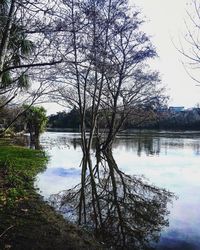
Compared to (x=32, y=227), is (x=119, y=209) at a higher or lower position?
lower

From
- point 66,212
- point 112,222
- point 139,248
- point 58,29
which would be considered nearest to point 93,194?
point 66,212

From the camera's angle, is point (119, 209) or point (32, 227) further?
point (119, 209)

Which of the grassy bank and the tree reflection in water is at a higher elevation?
the grassy bank

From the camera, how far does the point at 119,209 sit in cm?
964

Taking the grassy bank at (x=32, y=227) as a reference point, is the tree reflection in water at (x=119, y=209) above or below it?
below

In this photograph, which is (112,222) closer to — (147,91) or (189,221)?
(189,221)

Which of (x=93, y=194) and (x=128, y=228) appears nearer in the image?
(x=128, y=228)

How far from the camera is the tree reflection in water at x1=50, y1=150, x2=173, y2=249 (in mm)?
7457

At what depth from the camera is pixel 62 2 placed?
18.9ft

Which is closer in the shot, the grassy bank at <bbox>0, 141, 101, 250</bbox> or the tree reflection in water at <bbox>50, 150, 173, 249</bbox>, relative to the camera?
the grassy bank at <bbox>0, 141, 101, 250</bbox>

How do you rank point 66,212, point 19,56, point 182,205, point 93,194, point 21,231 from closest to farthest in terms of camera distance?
1. point 21,231
2. point 19,56
3. point 66,212
4. point 182,205
5. point 93,194

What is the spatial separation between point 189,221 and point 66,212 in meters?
2.98

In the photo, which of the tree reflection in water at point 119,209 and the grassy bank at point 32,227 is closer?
the grassy bank at point 32,227

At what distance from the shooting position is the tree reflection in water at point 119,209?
746 centimetres
